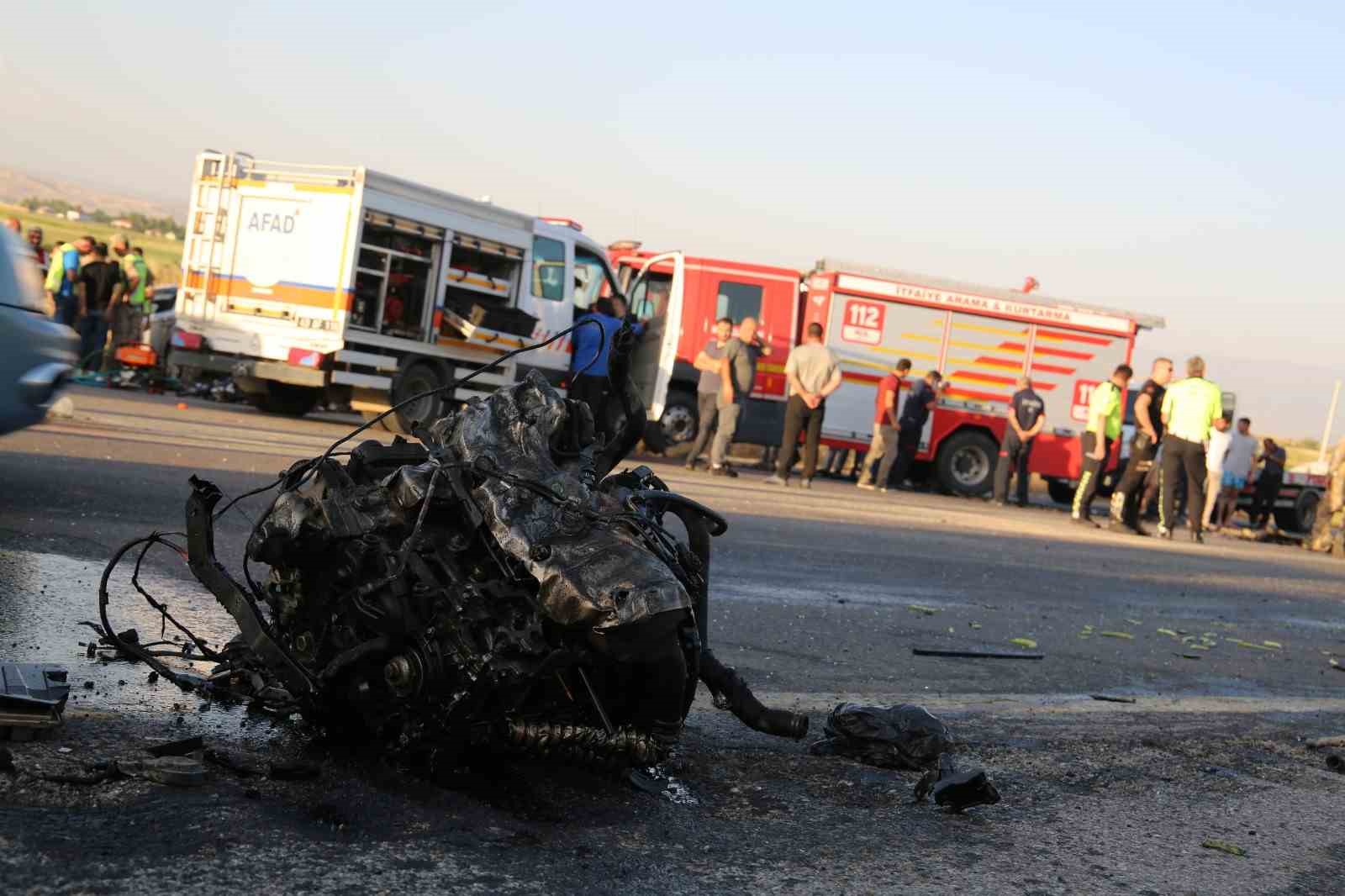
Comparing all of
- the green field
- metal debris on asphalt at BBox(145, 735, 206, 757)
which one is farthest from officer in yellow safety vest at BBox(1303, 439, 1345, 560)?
the green field

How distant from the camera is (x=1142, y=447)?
17.5m

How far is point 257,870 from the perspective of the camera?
110 inches

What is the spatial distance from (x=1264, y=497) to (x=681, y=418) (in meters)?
12.8

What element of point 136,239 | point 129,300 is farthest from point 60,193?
point 129,300

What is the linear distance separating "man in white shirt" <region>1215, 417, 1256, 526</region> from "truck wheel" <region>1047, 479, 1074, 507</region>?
270 cm

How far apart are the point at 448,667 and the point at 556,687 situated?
37 cm

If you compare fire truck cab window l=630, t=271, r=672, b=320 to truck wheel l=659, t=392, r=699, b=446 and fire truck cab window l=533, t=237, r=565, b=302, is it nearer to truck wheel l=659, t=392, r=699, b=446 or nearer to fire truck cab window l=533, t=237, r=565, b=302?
truck wheel l=659, t=392, r=699, b=446

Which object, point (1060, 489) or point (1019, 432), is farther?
point (1060, 489)

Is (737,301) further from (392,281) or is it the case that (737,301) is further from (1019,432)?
(392,281)

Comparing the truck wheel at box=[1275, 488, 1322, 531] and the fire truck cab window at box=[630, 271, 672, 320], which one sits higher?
the fire truck cab window at box=[630, 271, 672, 320]

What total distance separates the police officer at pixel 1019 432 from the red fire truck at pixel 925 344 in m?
1.75

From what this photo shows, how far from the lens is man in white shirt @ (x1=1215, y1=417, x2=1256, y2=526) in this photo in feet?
82.9

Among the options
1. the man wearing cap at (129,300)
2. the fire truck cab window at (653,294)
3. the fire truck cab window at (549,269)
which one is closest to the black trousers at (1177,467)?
the fire truck cab window at (653,294)

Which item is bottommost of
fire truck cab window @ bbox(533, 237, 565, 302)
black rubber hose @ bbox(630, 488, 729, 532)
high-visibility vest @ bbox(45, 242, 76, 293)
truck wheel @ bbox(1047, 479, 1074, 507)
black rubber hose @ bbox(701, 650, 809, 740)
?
black rubber hose @ bbox(701, 650, 809, 740)
